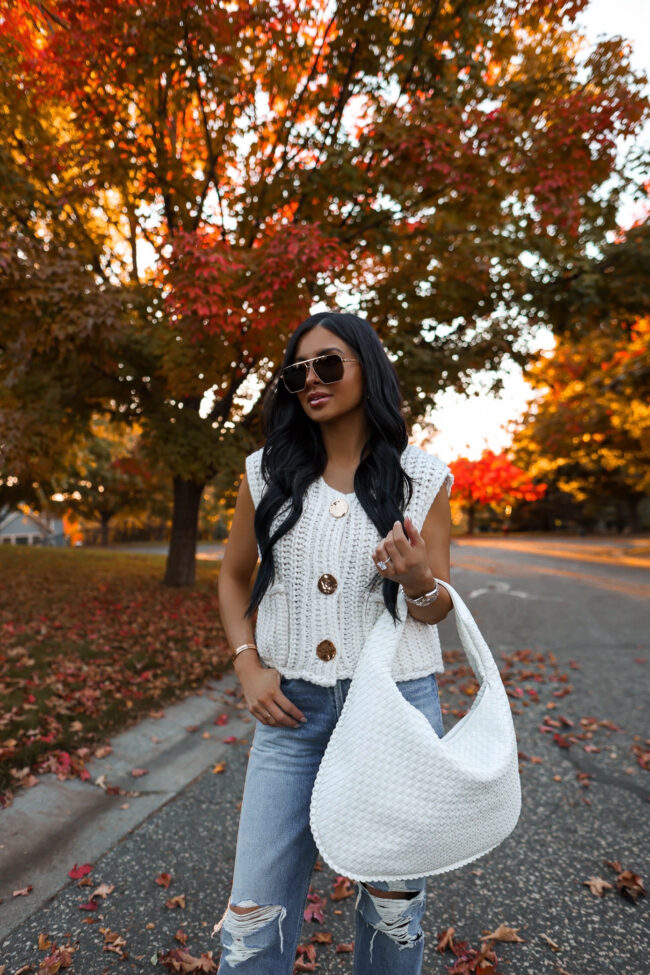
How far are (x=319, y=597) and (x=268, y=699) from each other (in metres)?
0.30

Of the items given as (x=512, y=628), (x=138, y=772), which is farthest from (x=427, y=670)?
(x=512, y=628)

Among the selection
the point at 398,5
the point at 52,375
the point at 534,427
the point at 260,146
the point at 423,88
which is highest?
the point at 398,5

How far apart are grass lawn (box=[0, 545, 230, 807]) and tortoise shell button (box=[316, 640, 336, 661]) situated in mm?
2571

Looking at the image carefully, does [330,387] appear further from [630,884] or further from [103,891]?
[630,884]

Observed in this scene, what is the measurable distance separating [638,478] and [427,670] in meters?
33.9

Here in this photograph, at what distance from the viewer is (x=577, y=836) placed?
10.2 ft

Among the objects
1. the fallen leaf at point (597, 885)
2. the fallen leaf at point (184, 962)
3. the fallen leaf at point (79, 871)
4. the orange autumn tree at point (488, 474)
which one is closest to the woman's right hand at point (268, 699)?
the fallen leaf at point (184, 962)

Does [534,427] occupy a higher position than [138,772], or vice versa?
[534,427]

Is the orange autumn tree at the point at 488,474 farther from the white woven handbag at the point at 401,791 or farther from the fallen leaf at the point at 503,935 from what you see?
the white woven handbag at the point at 401,791

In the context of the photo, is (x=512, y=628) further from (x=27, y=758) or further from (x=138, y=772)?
(x=27, y=758)

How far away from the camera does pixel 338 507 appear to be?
1583 millimetres

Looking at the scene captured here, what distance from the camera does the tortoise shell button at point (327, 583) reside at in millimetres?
1527

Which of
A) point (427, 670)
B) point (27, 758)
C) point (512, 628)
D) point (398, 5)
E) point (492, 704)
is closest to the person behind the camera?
point (492, 704)

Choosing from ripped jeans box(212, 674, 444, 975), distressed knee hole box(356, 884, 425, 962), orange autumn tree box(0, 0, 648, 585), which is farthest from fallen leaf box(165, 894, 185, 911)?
orange autumn tree box(0, 0, 648, 585)
